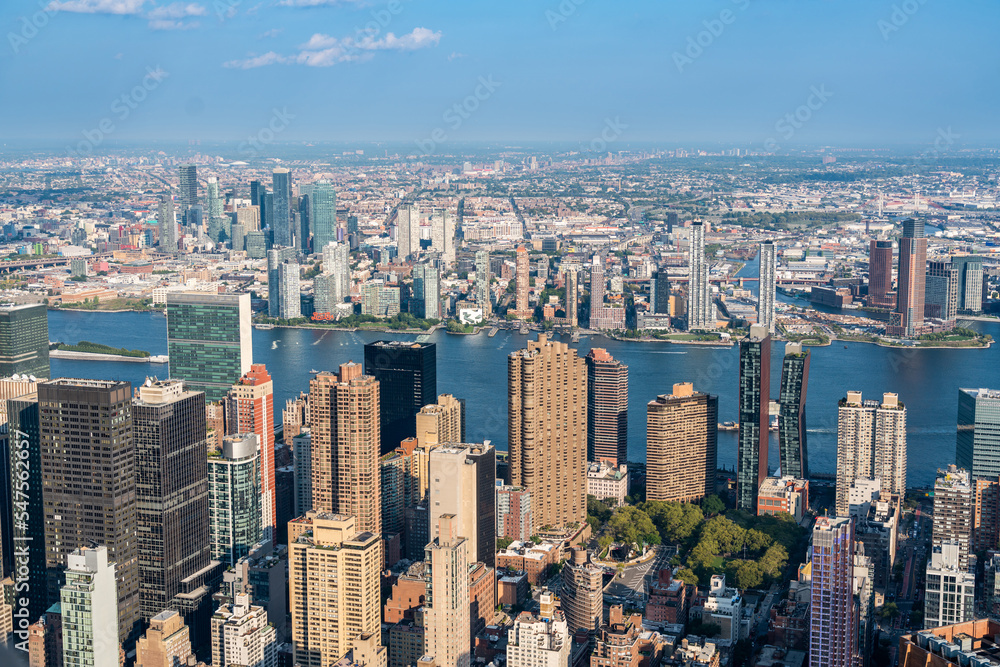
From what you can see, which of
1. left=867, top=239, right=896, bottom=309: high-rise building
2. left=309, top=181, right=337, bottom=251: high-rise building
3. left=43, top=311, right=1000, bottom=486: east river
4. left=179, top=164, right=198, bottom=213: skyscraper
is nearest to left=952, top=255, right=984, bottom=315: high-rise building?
left=43, top=311, right=1000, bottom=486: east river

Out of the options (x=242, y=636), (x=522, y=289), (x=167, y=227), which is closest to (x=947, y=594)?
→ (x=242, y=636)

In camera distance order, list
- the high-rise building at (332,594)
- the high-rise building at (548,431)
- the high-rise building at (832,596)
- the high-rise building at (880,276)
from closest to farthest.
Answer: the high-rise building at (832,596)
the high-rise building at (332,594)
the high-rise building at (548,431)
the high-rise building at (880,276)

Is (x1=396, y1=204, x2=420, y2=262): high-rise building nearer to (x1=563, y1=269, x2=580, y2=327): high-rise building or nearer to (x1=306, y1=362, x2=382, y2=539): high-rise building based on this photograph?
(x1=563, y1=269, x2=580, y2=327): high-rise building

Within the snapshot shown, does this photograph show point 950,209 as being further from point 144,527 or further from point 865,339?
point 144,527

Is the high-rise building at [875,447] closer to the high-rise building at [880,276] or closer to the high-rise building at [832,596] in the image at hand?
the high-rise building at [832,596]

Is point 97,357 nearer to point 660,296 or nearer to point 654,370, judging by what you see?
point 654,370

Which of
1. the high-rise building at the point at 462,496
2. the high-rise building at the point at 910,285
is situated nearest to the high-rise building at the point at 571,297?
the high-rise building at the point at 910,285
